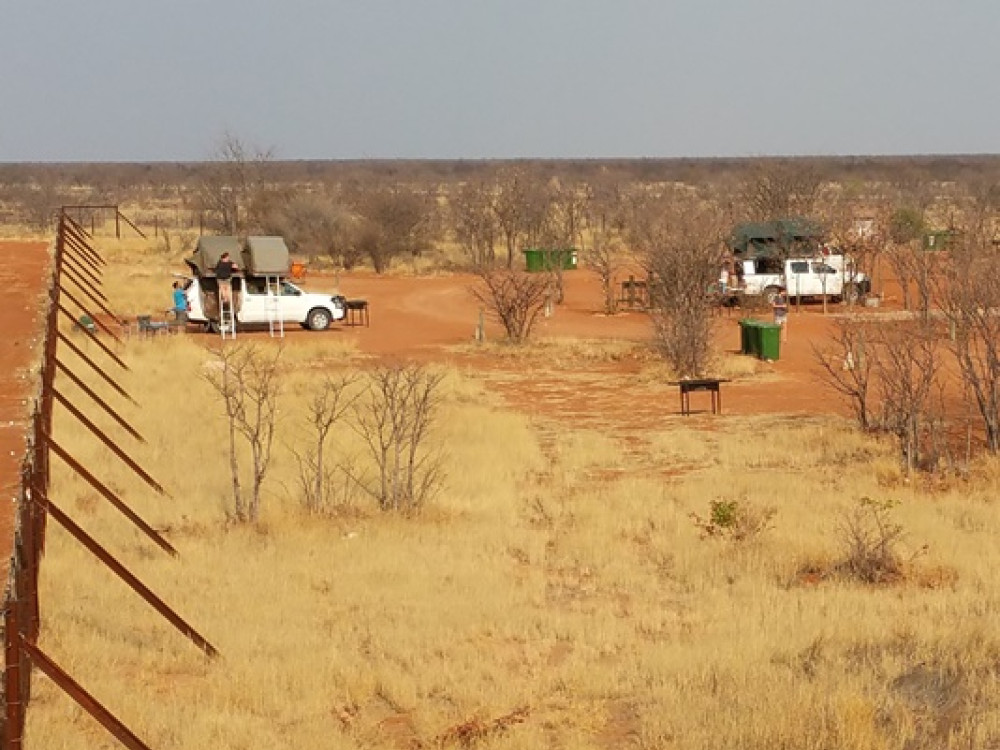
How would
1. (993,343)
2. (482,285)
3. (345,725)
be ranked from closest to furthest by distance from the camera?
(345,725) < (993,343) < (482,285)

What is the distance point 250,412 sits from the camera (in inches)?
711

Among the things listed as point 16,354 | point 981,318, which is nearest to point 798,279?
point 981,318

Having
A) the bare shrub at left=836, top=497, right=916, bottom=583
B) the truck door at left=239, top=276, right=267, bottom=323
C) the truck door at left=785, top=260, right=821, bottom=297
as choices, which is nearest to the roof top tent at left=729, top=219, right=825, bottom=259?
the truck door at left=785, top=260, right=821, bottom=297

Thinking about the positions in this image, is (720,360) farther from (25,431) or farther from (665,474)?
(25,431)

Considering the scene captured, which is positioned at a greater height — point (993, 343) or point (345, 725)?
point (993, 343)

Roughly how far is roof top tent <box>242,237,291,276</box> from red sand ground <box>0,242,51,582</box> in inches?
171

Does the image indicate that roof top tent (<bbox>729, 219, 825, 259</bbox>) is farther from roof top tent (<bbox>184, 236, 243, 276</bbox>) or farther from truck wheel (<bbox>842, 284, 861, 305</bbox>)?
roof top tent (<bbox>184, 236, 243, 276</bbox>)

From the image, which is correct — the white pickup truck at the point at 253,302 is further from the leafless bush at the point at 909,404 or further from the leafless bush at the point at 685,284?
the leafless bush at the point at 909,404

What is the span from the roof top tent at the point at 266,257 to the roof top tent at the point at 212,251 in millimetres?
780

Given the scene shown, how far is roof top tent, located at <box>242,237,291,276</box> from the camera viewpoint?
28.0 meters

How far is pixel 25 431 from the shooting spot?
13.8 m

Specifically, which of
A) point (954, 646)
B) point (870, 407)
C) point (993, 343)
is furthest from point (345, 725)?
point (870, 407)

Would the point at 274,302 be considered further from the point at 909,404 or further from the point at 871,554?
the point at 871,554

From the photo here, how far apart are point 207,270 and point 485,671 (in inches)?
857
